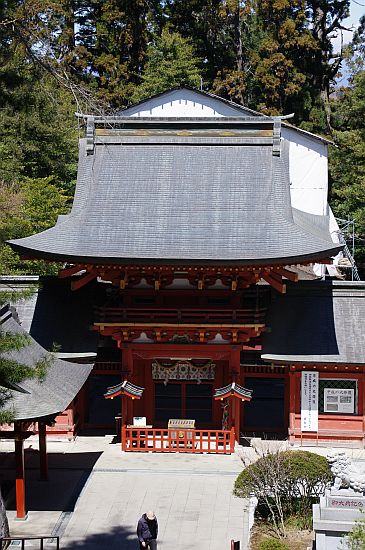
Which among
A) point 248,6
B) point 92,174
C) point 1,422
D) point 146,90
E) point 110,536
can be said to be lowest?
point 110,536

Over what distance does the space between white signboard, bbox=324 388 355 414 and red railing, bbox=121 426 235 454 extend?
2.99 metres

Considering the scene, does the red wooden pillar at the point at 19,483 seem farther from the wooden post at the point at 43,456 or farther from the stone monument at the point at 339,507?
the stone monument at the point at 339,507

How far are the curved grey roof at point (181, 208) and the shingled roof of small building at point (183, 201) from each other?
3cm

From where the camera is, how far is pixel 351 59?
168 ft

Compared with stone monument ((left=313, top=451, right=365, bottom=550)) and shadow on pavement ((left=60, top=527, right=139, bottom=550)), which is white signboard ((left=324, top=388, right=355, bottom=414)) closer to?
stone monument ((left=313, top=451, right=365, bottom=550))

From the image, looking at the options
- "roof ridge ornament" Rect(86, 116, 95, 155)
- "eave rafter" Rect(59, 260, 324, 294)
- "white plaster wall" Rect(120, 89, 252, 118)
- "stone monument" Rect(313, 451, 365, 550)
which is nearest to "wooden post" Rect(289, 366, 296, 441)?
"eave rafter" Rect(59, 260, 324, 294)

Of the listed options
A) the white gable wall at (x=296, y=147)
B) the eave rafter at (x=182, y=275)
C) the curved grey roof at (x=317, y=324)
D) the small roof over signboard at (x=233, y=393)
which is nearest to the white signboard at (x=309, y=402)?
the curved grey roof at (x=317, y=324)

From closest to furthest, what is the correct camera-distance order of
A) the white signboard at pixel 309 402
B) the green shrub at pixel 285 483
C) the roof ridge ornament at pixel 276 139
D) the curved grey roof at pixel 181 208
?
the green shrub at pixel 285 483 < the curved grey roof at pixel 181 208 < the white signboard at pixel 309 402 < the roof ridge ornament at pixel 276 139

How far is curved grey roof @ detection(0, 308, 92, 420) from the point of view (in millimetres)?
18078

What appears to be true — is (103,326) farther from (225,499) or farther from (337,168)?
(337,168)

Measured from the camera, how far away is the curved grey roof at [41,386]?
59.3 feet

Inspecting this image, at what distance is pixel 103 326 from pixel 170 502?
5.97m

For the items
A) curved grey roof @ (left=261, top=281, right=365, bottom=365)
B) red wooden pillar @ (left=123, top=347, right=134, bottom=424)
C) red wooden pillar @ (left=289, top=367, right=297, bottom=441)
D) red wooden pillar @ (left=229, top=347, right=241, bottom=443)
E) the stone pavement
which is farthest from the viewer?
red wooden pillar @ (left=123, top=347, right=134, bottom=424)

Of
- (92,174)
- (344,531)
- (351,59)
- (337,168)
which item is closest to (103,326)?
(92,174)
